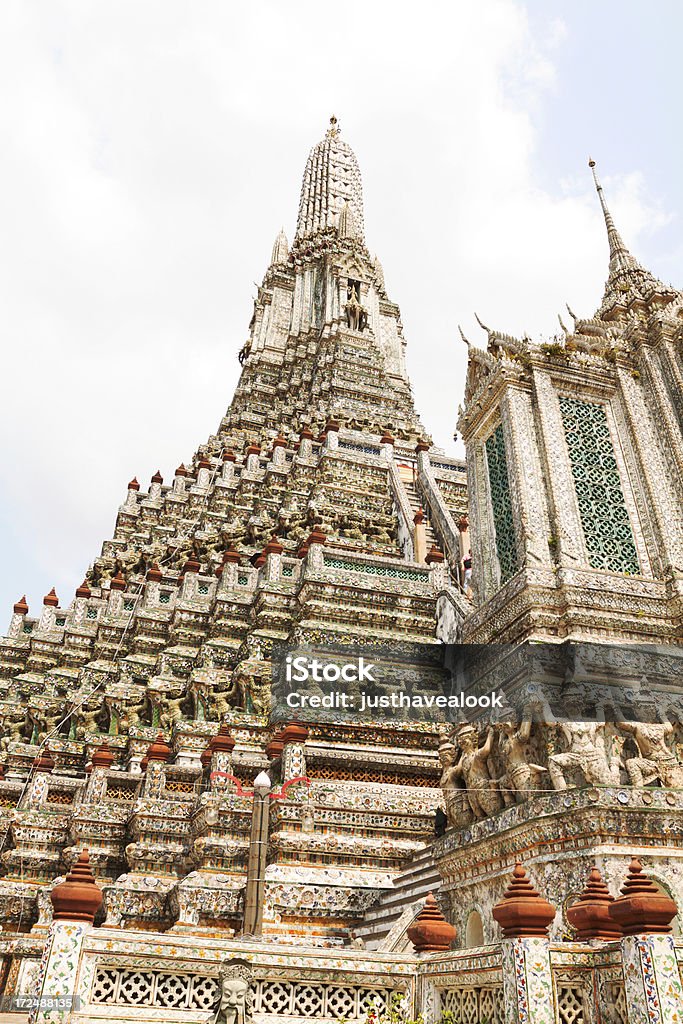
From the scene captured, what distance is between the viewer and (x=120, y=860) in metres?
11.3

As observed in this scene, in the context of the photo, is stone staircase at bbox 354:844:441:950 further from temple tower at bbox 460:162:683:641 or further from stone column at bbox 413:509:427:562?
stone column at bbox 413:509:427:562

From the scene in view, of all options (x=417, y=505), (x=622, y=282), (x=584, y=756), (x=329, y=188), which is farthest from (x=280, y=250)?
(x=584, y=756)

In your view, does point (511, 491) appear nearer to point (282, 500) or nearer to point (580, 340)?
point (580, 340)

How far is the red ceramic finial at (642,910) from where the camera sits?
4031mm

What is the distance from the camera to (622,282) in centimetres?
1245

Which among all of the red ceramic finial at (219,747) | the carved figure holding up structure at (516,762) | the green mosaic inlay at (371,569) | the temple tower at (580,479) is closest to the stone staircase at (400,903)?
the carved figure holding up structure at (516,762)

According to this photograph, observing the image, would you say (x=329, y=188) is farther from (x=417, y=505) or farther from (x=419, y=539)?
(x=419, y=539)

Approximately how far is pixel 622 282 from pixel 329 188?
4456 cm

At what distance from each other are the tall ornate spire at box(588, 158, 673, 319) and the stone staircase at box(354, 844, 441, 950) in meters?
8.24

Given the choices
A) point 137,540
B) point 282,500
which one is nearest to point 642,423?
point 282,500

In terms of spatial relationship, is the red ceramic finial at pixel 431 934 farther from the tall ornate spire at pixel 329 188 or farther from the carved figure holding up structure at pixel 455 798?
the tall ornate spire at pixel 329 188

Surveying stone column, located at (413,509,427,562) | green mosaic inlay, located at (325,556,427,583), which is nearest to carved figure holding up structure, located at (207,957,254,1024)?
green mosaic inlay, located at (325,556,427,583)

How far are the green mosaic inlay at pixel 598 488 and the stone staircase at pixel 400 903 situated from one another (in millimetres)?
3805

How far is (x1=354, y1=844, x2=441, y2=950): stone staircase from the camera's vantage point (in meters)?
8.09
